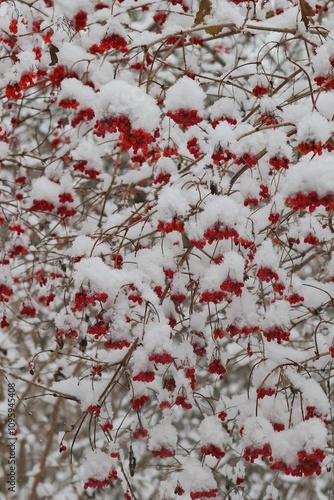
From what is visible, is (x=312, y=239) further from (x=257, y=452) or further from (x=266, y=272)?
(x=257, y=452)

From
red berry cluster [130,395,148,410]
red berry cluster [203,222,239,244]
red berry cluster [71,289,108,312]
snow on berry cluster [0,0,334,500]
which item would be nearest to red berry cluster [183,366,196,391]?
snow on berry cluster [0,0,334,500]

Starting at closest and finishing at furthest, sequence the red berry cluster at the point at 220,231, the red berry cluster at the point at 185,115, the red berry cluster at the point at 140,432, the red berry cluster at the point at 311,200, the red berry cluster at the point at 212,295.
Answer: the red berry cluster at the point at 311,200 → the red berry cluster at the point at 220,231 → the red berry cluster at the point at 185,115 → the red berry cluster at the point at 212,295 → the red berry cluster at the point at 140,432

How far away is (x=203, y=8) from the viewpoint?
2584mm

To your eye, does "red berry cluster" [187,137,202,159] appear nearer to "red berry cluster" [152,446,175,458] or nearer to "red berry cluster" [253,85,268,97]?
"red berry cluster" [253,85,268,97]

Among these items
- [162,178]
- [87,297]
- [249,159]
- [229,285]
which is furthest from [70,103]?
[229,285]

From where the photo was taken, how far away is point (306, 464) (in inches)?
90.7

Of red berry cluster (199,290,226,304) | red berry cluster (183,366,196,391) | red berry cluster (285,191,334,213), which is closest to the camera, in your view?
red berry cluster (285,191,334,213)

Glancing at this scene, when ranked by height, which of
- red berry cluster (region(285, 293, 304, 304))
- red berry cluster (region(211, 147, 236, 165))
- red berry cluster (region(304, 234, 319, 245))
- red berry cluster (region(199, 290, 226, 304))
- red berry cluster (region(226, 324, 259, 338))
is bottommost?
red berry cluster (region(226, 324, 259, 338))

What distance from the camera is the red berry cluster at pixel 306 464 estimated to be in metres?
2.25

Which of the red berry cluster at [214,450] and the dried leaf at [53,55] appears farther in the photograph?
the dried leaf at [53,55]

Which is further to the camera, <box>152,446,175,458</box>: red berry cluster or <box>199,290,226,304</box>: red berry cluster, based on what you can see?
<box>152,446,175,458</box>: red berry cluster

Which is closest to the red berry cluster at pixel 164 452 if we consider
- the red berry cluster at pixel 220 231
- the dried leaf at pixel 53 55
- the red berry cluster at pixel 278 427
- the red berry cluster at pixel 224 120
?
the red berry cluster at pixel 278 427

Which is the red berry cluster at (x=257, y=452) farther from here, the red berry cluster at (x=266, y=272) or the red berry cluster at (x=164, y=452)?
the red berry cluster at (x=266, y=272)

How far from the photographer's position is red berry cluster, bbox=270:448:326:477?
2.25 metres
